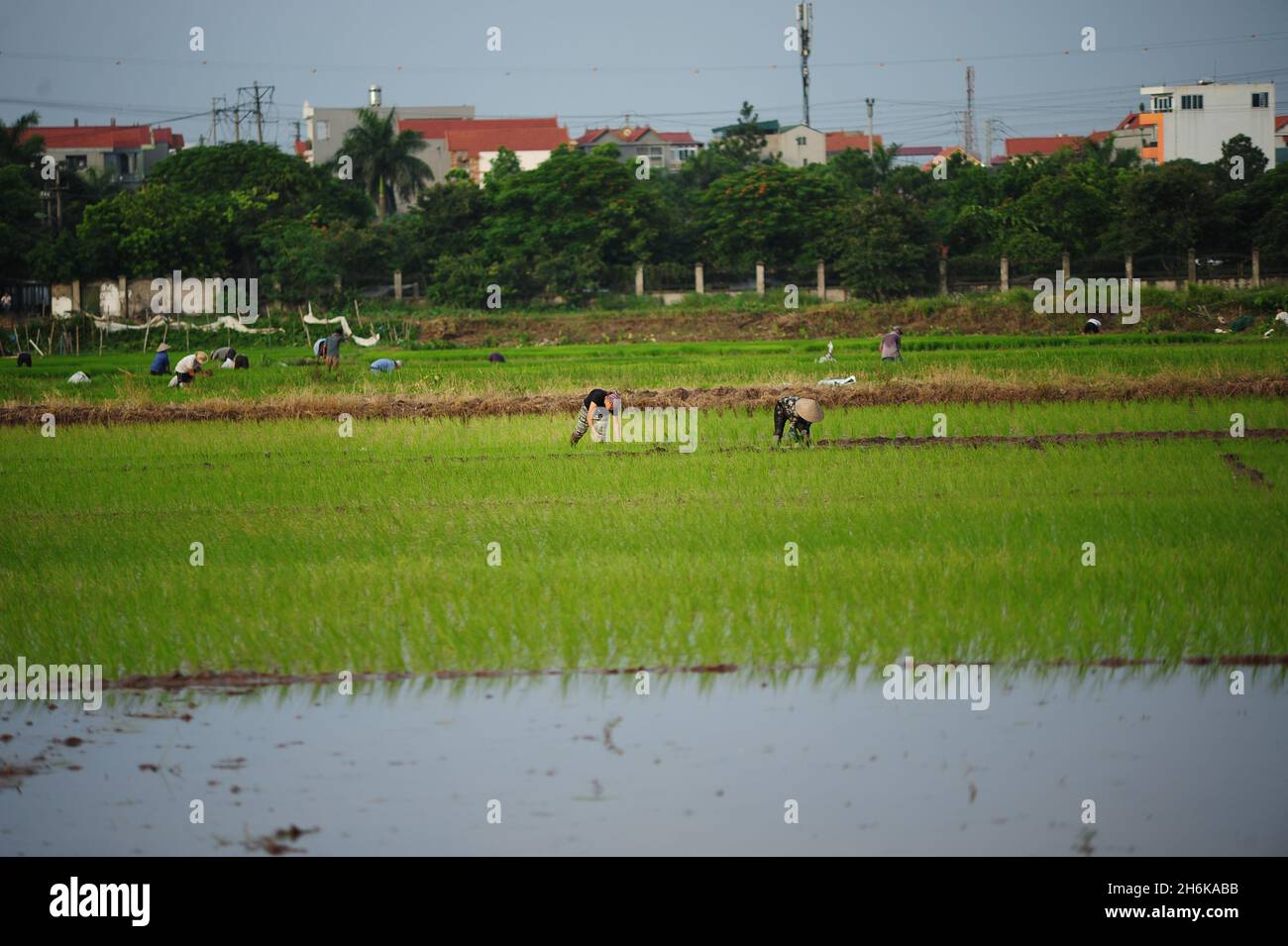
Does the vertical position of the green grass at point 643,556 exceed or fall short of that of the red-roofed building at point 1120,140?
it falls short

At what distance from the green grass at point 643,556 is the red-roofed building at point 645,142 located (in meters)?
53.3

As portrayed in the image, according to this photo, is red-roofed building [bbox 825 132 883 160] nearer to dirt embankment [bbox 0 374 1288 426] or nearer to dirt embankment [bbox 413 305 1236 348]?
dirt embankment [bbox 413 305 1236 348]

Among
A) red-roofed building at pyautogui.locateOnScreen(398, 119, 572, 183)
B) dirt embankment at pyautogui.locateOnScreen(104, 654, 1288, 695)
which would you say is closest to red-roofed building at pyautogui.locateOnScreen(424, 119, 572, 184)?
red-roofed building at pyautogui.locateOnScreen(398, 119, 572, 183)

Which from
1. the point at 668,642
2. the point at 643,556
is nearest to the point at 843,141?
the point at 643,556

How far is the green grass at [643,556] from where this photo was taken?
7.30 metres

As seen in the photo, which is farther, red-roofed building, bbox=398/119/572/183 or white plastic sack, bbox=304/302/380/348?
red-roofed building, bbox=398/119/572/183

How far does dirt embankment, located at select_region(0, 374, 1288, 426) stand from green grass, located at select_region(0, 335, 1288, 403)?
47 cm

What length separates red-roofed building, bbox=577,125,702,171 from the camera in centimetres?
6681

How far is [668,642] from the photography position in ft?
24.2

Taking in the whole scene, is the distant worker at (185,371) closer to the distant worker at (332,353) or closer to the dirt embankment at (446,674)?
the distant worker at (332,353)

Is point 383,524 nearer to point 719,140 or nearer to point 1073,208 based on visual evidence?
point 1073,208

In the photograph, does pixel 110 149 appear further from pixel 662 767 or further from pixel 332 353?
pixel 662 767

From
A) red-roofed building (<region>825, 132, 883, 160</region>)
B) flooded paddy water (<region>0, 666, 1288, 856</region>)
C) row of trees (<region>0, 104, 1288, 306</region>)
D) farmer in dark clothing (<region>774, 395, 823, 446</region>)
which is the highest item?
red-roofed building (<region>825, 132, 883, 160</region>)

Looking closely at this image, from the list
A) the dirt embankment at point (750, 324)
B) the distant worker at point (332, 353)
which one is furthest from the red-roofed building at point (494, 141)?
the distant worker at point (332, 353)
